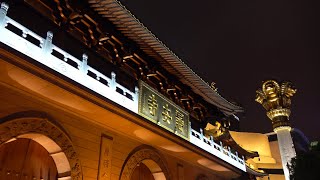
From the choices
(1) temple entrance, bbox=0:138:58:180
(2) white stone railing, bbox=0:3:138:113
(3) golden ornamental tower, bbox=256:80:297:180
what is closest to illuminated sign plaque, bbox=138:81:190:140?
(2) white stone railing, bbox=0:3:138:113

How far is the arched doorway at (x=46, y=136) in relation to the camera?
6.73 m

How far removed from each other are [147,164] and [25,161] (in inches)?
187

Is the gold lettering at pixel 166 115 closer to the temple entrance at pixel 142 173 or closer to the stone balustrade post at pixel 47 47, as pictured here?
the temple entrance at pixel 142 173

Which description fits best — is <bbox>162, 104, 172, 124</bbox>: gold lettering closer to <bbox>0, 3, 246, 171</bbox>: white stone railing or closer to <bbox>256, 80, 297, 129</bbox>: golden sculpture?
<bbox>0, 3, 246, 171</bbox>: white stone railing

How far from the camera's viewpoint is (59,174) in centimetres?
792

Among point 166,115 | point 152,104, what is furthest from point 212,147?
point 152,104

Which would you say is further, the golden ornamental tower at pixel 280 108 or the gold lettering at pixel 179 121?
the golden ornamental tower at pixel 280 108

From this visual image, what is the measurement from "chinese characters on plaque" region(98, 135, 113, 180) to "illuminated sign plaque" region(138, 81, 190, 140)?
137cm

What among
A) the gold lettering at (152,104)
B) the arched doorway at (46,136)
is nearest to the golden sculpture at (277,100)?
the gold lettering at (152,104)

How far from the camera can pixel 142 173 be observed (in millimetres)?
11656

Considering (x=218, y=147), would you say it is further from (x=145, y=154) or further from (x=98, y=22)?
(x=98, y=22)

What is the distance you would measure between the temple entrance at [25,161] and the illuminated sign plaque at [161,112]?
302cm

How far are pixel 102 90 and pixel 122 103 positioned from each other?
875mm

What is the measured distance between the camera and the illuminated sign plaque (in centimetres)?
1002
